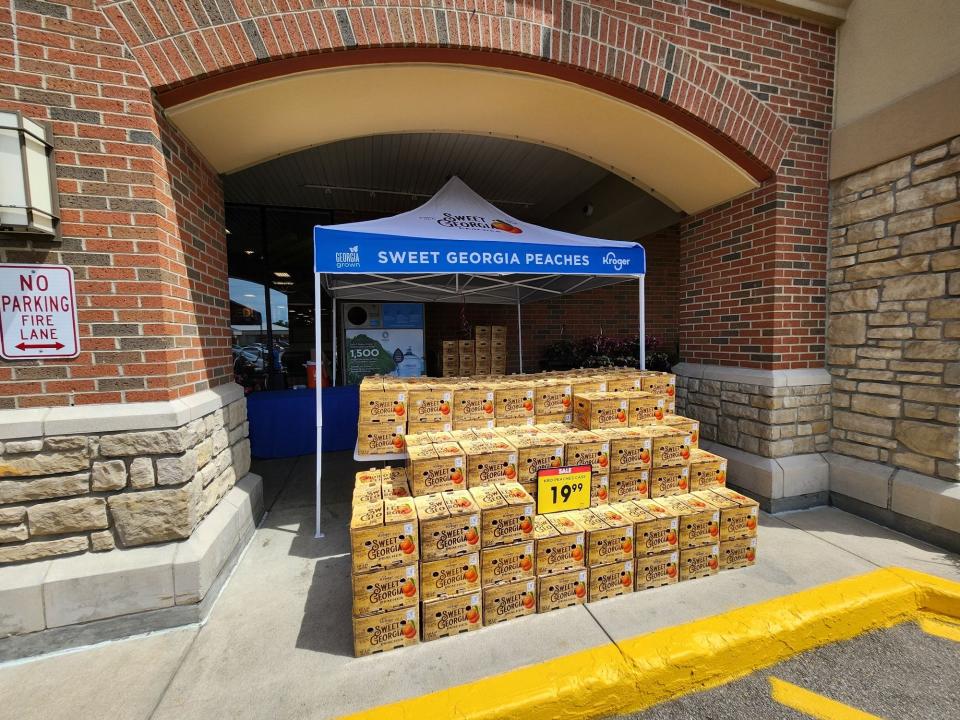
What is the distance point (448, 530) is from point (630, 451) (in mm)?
1666

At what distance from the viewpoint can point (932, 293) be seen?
363 cm

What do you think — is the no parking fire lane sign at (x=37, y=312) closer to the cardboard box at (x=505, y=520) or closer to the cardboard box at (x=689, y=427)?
the cardboard box at (x=505, y=520)

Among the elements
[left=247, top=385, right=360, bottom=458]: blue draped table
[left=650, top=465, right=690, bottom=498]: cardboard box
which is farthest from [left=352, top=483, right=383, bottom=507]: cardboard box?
[left=247, top=385, right=360, bottom=458]: blue draped table

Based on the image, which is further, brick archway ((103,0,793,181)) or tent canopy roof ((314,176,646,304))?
tent canopy roof ((314,176,646,304))

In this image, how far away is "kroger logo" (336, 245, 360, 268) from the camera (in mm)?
3621

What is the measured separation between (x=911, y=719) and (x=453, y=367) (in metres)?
6.51

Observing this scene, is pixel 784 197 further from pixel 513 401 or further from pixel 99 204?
pixel 99 204

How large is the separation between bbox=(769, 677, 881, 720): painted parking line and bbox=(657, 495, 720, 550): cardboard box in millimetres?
953

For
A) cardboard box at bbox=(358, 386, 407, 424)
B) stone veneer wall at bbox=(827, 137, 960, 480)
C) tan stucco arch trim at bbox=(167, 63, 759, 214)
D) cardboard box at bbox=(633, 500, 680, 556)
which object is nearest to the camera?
cardboard box at bbox=(633, 500, 680, 556)

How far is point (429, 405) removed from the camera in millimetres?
3766

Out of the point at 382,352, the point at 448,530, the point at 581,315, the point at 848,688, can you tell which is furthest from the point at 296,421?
the point at 581,315

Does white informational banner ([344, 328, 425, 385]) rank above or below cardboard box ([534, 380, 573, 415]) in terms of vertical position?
above

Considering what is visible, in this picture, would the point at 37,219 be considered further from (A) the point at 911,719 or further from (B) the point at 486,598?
(A) the point at 911,719

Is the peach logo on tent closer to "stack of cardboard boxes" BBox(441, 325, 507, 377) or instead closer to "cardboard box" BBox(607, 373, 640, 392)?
"cardboard box" BBox(607, 373, 640, 392)
